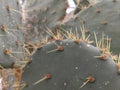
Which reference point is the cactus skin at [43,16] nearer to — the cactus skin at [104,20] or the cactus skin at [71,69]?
the cactus skin at [104,20]

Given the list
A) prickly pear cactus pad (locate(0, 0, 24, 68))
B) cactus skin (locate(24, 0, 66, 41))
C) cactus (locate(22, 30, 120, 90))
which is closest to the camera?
cactus (locate(22, 30, 120, 90))

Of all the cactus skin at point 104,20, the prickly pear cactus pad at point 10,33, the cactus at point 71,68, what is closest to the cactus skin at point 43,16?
the cactus skin at point 104,20

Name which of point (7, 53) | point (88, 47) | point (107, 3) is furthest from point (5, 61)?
point (107, 3)

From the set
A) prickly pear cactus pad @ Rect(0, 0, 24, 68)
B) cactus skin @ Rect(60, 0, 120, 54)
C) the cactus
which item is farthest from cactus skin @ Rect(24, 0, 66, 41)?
the cactus

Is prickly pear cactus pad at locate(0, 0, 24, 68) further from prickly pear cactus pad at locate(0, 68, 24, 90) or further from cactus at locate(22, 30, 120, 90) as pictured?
cactus at locate(22, 30, 120, 90)

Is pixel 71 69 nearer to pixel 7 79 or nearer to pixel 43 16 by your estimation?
pixel 7 79

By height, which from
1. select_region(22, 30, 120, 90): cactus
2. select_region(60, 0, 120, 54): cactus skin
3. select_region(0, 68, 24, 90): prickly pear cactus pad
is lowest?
select_region(0, 68, 24, 90): prickly pear cactus pad

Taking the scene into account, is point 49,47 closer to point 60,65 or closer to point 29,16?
point 60,65

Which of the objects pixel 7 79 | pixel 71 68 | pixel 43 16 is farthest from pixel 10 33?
pixel 43 16
